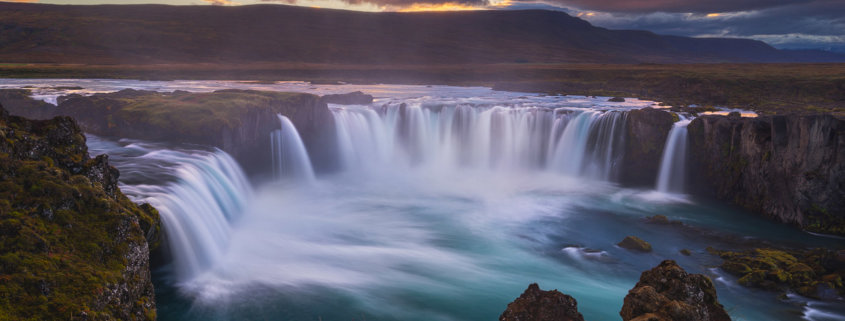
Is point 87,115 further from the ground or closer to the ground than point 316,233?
further from the ground

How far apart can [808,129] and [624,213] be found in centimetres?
771

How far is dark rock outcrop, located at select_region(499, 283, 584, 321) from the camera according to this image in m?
6.13

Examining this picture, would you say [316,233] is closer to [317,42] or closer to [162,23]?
[317,42]

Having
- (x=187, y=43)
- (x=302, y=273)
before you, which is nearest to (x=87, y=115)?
(x=302, y=273)

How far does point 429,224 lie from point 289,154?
35.0ft

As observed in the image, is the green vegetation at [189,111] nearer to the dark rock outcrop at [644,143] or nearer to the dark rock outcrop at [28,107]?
the dark rock outcrop at [28,107]

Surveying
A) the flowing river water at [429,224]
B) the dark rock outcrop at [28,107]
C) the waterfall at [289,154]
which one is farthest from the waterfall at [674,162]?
the dark rock outcrop at [28,107]

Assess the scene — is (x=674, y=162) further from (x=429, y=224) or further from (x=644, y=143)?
(x=429, y=224)

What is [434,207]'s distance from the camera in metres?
24.0

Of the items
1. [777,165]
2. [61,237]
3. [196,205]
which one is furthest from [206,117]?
[777,165]

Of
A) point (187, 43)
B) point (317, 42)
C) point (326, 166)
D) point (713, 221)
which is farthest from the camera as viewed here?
point (317, 42)

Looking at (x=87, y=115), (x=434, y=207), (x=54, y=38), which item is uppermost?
(x=54, y=38)

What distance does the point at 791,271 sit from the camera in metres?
14.6

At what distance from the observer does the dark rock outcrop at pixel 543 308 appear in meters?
6.13
